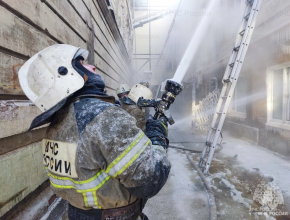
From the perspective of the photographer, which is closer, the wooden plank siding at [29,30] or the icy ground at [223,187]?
the wooden plank siding at [29,30]

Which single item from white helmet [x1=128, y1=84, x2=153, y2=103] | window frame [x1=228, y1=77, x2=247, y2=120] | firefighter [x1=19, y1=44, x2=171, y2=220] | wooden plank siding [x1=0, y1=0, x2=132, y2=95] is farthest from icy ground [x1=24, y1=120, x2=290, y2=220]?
window frame [x1=228, y1=77, x2=247, y2=120]

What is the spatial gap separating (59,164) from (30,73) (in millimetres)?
534

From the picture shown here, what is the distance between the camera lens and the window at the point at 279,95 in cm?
521

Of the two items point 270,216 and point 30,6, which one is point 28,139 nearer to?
point 30,6

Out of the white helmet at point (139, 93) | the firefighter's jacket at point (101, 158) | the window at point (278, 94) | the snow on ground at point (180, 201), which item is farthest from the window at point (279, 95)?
the firefighter's jacket at point (101, 158)

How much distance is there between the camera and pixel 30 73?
1090 millimetres

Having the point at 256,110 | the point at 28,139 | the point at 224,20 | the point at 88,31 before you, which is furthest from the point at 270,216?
the point at 224,20

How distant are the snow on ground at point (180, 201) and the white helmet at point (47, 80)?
2440 mm

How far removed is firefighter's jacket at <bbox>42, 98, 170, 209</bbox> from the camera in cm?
102

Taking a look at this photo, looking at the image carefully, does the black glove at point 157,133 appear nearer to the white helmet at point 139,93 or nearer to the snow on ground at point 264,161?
the white helmet at point 139,93

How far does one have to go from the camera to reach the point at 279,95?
18.4 ft

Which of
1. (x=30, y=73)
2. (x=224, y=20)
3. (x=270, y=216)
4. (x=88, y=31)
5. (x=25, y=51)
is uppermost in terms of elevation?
(x=224, y=20)

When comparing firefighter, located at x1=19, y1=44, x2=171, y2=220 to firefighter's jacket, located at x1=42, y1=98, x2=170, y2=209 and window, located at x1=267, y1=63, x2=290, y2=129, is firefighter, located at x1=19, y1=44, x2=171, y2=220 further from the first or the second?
window, located at x1=267, y1=63, x2=290, y2=129

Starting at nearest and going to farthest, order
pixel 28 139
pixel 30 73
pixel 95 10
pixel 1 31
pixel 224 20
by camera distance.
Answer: pixel 30 73 → pixel 1 31 → pixel 28 139 → pixel 95 10 → pixel 224 20
